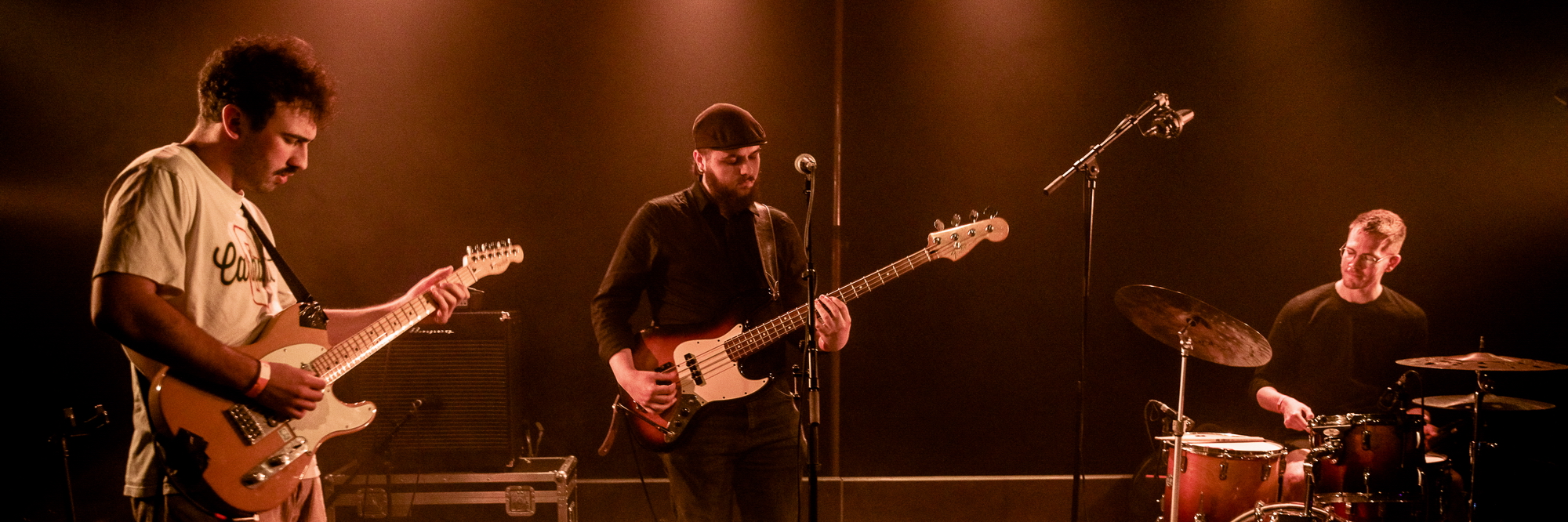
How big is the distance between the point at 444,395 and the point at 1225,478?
3.37 meters

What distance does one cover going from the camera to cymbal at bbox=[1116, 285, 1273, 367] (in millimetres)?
3352

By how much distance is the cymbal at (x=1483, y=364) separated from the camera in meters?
3.56

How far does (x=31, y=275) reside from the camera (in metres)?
4.03

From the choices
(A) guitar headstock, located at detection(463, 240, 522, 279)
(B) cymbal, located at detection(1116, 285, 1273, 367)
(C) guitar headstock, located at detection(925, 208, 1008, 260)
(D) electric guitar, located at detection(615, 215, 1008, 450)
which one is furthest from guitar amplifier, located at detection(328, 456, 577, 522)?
(B) cymbal, located at detection(1116, 285, 1273, 367)

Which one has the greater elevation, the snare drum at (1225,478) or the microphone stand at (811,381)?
the microphone stand at (811,381)

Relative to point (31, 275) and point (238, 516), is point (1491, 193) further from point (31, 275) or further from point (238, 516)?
point (31, 275)

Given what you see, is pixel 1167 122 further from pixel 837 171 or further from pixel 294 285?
pixel 294 285

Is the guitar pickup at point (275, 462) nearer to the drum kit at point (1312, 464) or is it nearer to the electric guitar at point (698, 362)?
the electric guitar at point (698, 362)

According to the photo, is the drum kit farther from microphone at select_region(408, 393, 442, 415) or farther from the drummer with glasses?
microphone at select_region(408, 393, 442, 415)

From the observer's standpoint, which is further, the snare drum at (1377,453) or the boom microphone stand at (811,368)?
the snare drum at (1377,453)

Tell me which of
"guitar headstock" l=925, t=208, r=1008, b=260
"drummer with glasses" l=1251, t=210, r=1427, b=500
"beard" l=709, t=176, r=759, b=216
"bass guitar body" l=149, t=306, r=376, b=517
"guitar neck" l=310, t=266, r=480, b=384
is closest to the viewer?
"bass guitar body" l=149, t=306, r=376, b=517

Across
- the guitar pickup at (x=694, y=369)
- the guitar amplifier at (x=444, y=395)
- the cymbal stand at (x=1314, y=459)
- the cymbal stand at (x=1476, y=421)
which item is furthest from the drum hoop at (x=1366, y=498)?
the guitar amplifier at (x=444, y=395)

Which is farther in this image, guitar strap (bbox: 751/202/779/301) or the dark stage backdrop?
the dark stage backdrop

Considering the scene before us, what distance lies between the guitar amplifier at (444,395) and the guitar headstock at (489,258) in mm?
1047
